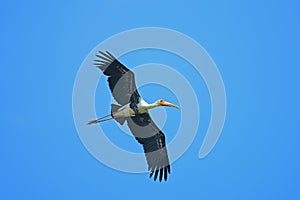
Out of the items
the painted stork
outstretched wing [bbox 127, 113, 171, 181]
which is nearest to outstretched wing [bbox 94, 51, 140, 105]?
the painted stork

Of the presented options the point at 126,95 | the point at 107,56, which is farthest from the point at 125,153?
the point at 107,56

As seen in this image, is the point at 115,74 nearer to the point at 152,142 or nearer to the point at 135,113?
the point at 135,113

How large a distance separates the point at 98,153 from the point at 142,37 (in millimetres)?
4276

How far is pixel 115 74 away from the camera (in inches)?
883

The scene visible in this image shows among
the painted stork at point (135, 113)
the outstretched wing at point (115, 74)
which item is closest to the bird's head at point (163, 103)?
the painted stork at point (135, 113)

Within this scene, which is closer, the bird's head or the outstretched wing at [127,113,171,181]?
the outstretched wing at [127,113,171,181]

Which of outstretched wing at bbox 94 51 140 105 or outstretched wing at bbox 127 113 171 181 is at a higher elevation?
outstretched wing at bbox 94 51 140 105

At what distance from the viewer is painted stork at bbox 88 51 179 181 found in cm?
2236

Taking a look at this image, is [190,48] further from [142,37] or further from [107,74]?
[107,74]

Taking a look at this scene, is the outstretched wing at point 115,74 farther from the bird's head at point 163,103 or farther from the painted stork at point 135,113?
the bird's head at point 163,103

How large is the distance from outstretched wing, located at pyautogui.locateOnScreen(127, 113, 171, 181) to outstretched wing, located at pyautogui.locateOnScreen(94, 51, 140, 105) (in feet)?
4.09

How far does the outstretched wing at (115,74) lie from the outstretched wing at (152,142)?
1246mm

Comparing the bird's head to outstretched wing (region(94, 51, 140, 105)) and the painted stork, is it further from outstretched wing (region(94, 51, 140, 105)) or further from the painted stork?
outstretched wing (region(94, 51, 140, 105))

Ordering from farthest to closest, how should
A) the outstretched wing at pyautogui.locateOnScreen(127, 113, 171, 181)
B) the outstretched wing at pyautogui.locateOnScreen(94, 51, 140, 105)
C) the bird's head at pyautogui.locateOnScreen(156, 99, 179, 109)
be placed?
1. the bird's head at pyautogui.locateOnScreen(156, 99, 179, 109)
2. the outstretched wing at pyautogui.locateOnScreen(127, 113, 171, 181)
3. the outstretched wing at pyautogui.locateOnScreen(94, 51, 140, 105)
